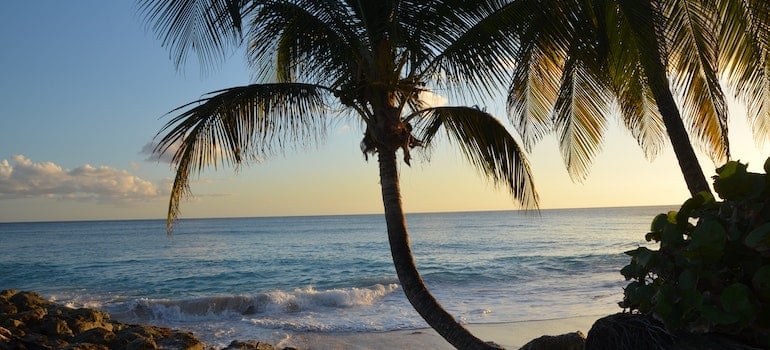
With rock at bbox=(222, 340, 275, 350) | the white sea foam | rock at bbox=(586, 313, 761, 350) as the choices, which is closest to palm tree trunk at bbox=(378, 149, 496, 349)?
rock at bbox=(586, 313, 761, 350)

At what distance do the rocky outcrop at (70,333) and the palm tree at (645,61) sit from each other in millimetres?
5536

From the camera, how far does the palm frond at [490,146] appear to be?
6594 millimetres

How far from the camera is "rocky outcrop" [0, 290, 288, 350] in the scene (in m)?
8.27

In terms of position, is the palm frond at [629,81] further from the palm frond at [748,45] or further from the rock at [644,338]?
the rock at [644,338]

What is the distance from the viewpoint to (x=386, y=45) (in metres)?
5.88

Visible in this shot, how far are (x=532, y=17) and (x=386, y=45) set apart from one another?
1350 millimetres

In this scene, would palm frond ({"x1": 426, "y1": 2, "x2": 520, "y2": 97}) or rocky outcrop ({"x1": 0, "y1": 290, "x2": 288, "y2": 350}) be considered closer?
palm frond ({"x1": 426, "y1": 2, "x2": 520, "y2": 97})

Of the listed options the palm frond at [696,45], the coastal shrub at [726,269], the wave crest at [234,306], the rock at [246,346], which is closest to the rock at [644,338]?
the coastal shrub at [726,269]

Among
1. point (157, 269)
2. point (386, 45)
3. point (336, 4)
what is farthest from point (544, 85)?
point (157, 269)

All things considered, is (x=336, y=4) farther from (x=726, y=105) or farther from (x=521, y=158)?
(x=726, y=105)

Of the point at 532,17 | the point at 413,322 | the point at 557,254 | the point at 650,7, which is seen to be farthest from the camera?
the point at 557,254

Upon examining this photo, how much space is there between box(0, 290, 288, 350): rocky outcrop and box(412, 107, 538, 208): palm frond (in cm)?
454

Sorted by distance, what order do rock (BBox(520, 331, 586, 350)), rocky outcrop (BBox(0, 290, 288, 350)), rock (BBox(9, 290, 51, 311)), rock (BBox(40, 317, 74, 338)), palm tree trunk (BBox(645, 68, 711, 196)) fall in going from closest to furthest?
palm tree trunk (BBox(645, 68, 711, 196)) < rock (BBox(520, 331, 586, 350)) < rocky outcrop (BBox(0, 290, 288, 350)) < rock (BBox(40, 317, 74, 338)) < rock (BBox(9, 290, 51, 311))

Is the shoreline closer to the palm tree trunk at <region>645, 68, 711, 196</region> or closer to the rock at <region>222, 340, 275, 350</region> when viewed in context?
the rock at <region>222, 340, 275, 350</region>
